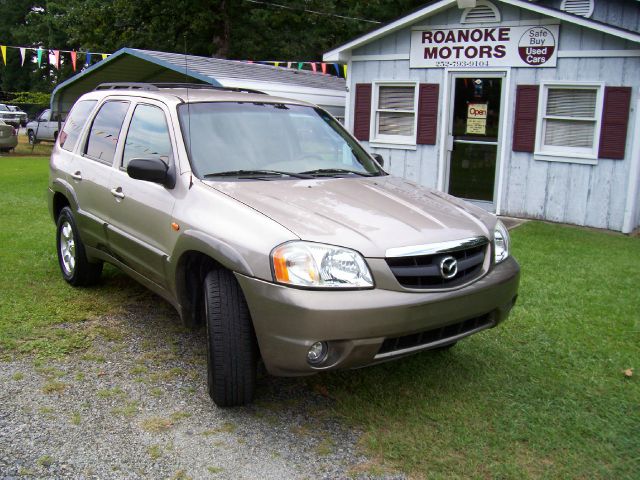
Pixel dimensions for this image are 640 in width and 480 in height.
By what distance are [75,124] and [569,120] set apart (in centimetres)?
733

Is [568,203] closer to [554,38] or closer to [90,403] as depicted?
[554,38]

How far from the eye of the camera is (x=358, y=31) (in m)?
27.6

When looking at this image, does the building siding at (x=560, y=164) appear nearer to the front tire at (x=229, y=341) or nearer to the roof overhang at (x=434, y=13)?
the roof overhang at (x=434, y=13)

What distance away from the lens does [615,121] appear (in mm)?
9430

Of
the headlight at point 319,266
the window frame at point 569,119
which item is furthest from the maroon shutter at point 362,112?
the headlight at point 319,266

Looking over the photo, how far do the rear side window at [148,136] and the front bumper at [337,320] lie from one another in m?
1.48

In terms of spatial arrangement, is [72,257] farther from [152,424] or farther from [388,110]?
[388,110]

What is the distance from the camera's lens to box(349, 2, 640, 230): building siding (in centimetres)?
949

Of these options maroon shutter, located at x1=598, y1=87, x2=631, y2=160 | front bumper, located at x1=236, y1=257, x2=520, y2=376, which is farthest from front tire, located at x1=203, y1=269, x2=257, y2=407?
maroon shutter, located at x1=598, y1=87, x2=631, y2=160

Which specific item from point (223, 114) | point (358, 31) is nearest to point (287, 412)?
point (223, 114)

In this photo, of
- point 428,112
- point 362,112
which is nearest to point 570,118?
point 428,112

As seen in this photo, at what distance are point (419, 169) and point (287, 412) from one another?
8388mm

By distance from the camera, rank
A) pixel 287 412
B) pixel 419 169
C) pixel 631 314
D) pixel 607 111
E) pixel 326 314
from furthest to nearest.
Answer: pixel 419 169 < pixel 607 111 < pixel 631 314 < pixel 287 412 < pixel 326 314

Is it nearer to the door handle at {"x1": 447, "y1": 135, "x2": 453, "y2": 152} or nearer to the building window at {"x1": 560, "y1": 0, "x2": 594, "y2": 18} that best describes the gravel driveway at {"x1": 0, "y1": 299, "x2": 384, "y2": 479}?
the door handle at {"x1": 447, "y1": 135, "x2": 453, "y2": 152}
